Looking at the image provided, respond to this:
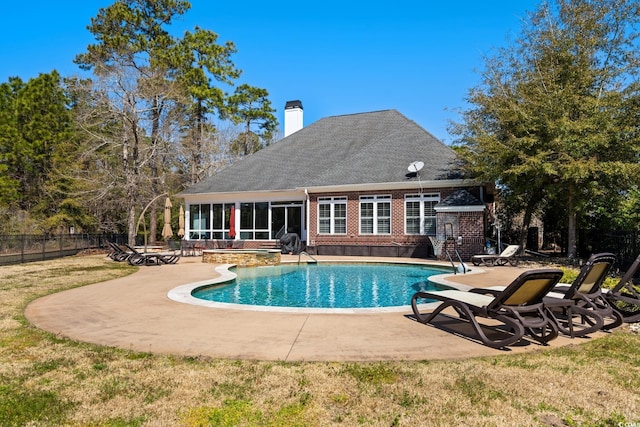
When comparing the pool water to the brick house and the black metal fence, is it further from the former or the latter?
the black metal fence

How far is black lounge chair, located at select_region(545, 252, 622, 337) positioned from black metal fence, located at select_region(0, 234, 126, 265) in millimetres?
17636

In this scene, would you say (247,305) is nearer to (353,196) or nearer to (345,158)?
(353,196)

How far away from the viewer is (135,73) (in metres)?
23.8

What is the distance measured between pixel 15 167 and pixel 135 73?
911 cm

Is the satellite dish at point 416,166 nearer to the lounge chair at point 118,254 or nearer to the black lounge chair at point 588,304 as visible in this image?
the lounge chair at point 118,254

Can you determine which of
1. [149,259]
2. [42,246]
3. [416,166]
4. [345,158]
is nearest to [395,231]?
[416,166]

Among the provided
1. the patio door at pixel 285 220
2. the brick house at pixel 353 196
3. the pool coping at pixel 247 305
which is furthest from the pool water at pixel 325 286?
the patio door at pixel 285 220

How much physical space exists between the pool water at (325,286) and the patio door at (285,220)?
6293mm

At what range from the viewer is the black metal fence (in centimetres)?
1552

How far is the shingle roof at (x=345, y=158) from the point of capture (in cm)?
1945

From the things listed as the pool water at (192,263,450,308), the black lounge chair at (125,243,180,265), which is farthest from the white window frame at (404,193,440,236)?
the black lounge chair at (125,243,180,265)

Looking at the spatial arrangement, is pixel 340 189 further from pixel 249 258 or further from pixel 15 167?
pixel 15 167

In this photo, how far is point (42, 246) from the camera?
1744 centimetres

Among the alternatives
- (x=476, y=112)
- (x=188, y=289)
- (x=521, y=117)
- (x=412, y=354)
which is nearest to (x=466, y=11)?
(x=476, y=112)
